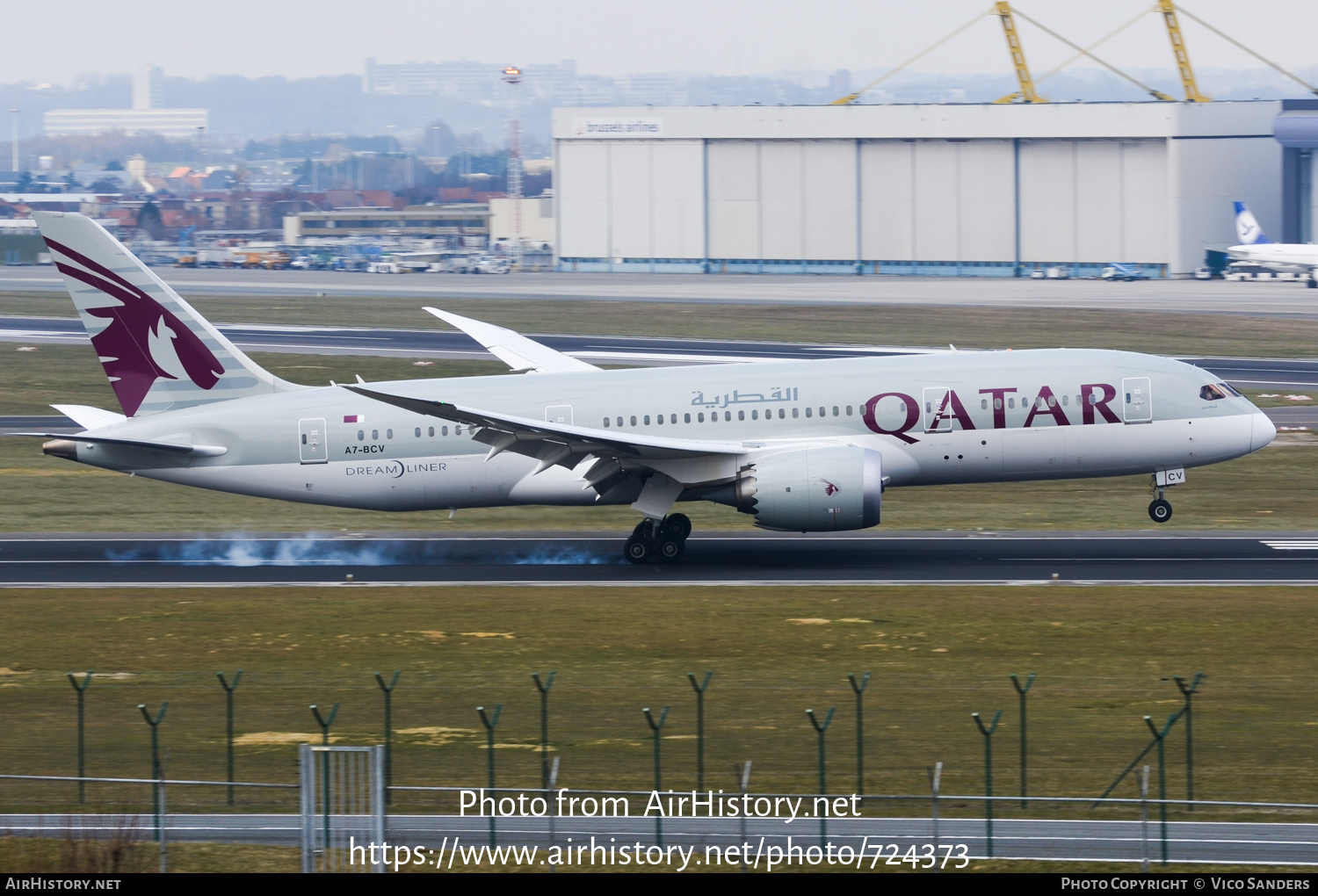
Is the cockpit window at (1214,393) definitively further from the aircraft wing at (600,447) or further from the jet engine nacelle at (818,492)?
the aircraft wing at (600,447)

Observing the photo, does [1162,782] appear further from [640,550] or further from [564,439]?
[640,550]

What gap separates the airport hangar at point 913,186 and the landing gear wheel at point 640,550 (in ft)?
376

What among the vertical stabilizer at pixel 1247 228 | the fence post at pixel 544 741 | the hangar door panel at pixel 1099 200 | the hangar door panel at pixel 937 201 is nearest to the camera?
the fence post at pixel 544 741

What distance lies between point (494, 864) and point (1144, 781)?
8.96 metres

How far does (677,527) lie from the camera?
42.2m

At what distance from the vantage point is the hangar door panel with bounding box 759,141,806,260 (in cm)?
16088

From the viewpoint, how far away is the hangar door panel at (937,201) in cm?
15438

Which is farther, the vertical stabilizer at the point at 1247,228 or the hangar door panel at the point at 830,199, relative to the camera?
the hangar door panel at the point at 830,199

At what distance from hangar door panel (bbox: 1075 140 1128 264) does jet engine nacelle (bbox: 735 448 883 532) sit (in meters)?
116

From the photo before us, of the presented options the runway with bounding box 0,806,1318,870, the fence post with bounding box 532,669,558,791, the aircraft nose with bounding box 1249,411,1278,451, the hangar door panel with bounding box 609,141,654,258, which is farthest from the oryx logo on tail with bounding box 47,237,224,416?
the hangar door panel with bounding box 609,141,654,258

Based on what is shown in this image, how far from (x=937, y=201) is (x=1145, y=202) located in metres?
20.2

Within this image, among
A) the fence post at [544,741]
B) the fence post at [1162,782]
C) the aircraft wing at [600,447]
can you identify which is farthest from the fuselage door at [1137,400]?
the fence post at [544,741]

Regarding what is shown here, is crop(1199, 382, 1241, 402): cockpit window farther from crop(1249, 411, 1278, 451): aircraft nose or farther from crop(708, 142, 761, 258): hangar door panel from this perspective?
crop(708, 142, 761, 258): hangar door panel

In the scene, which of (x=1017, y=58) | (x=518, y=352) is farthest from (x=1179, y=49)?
(x=518, y=352)
